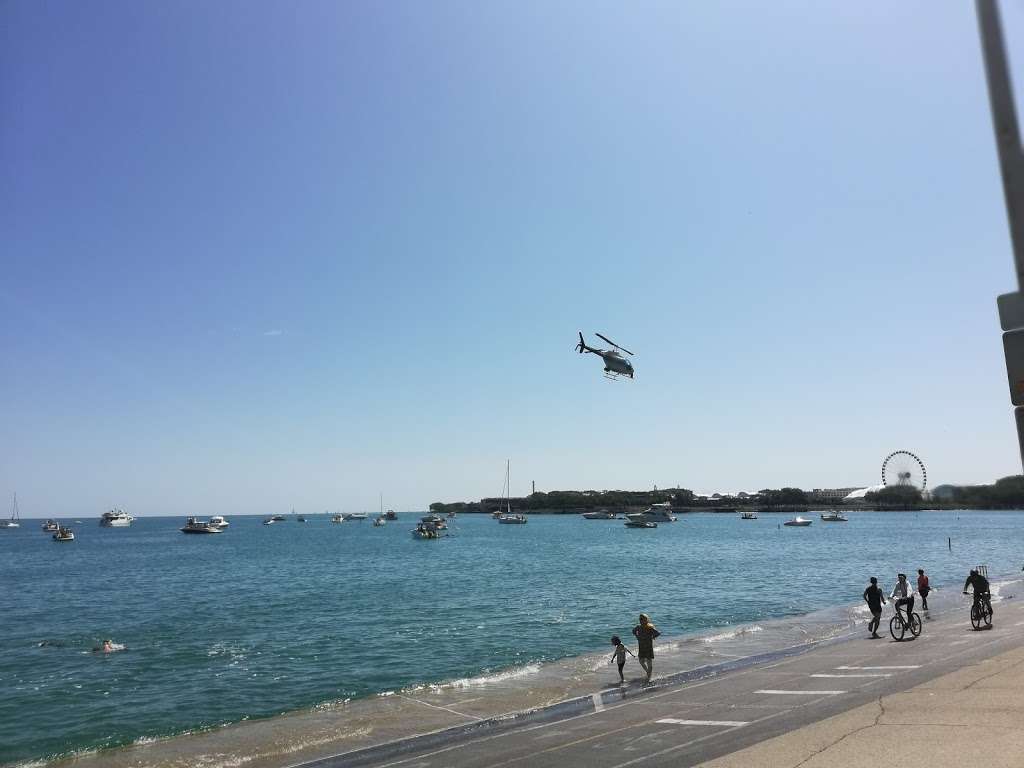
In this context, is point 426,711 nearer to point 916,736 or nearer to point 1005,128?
point 916,736

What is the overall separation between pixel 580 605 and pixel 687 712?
28425 millimetres

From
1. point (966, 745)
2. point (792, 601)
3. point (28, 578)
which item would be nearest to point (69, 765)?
point (966, 745)

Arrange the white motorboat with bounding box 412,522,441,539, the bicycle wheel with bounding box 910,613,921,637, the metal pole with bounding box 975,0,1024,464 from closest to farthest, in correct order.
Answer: the metal pole with bounding box 975,0,1024,464 < the bicycle wheel with bounding box 910,613,921,637 < the white motorboat with bounding box 412,522,441,539

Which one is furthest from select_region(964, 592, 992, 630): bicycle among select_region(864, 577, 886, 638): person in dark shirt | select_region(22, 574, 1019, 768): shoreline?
select_region(22, 574, 1019, 768): shoreline

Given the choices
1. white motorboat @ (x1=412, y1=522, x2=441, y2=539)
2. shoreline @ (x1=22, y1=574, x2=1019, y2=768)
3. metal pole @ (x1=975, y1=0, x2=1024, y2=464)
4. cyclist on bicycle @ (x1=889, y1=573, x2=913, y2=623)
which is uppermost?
metal pole @ (x1=975, y1=0, x2=1024, y2=464)

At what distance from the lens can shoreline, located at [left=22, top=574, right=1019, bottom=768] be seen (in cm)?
1703

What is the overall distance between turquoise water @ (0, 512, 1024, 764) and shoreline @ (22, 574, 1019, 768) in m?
1.52

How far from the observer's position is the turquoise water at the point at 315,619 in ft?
77.6

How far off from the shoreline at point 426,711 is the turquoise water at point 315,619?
152cm

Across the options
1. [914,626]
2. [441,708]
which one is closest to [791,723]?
[441,708]

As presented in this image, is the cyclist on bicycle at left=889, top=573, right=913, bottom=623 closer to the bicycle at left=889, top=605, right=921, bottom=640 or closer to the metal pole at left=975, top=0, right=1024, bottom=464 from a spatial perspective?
the bicycle at left=889, top=605, right=921, bottom=640

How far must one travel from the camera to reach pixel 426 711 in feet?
65.6

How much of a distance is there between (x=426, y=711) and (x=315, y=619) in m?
23.6

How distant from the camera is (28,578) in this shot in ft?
242
